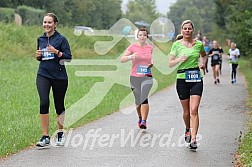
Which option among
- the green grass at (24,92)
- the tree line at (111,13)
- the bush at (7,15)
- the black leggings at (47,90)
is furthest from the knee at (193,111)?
the bush at (7,15)

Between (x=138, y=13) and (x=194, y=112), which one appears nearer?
(x=194, y=112)

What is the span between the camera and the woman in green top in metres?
9.22

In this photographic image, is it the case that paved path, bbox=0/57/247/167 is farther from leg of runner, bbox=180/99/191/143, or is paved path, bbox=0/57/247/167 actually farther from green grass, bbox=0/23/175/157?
green grass, bbox=0/23/175/157

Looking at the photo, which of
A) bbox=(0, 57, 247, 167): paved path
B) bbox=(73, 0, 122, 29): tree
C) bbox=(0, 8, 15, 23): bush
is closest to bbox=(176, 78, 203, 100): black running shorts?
bbox=(0, 57, 247, 167): paved path

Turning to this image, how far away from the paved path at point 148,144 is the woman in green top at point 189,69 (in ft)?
1.95

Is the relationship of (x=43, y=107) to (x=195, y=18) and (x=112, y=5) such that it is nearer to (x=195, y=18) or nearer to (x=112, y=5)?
(x=112, y=5)

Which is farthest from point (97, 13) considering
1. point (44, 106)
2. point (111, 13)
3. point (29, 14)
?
point (44, 106)

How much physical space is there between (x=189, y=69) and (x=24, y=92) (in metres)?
9.18

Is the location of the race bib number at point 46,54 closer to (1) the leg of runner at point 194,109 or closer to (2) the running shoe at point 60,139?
(2) the running shoe at point 60,139

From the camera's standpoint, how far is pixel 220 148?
9.37 meters

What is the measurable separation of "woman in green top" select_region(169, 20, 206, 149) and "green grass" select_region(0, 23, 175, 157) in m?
2.65

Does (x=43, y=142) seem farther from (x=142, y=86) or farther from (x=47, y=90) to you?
(x=142, y=86)

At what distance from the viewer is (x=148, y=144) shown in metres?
9.74

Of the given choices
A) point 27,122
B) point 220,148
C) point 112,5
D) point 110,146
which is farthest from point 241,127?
point 112,5
